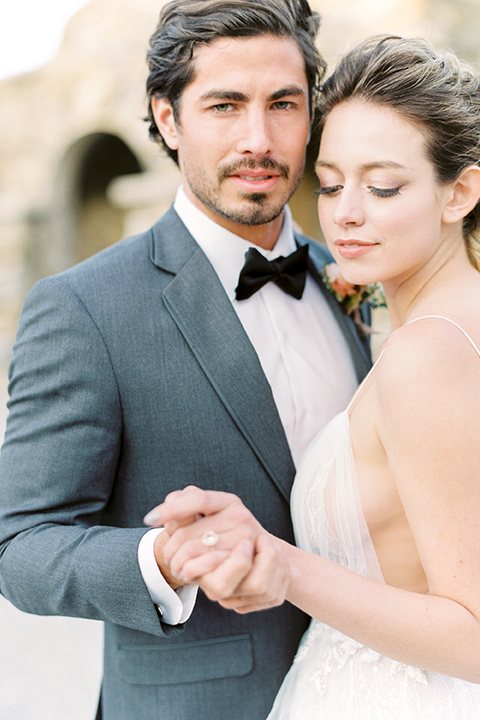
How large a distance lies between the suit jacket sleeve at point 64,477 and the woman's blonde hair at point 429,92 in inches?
37.4

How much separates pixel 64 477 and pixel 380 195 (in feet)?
3.51

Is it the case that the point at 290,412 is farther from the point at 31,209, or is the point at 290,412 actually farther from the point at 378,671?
the point at 31,209

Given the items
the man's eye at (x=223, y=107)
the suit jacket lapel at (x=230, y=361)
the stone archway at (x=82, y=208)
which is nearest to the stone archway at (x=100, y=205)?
the stone archway at (x=82, y=208)

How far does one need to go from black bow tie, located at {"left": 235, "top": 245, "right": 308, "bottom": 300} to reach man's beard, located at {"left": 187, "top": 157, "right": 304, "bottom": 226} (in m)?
0.11

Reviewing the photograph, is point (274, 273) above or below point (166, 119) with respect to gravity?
below

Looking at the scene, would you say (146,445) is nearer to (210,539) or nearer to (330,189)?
(210,539)

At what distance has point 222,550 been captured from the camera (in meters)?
1.21

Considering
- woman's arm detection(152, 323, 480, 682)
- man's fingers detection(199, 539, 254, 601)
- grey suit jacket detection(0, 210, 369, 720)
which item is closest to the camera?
man's fingers detection(199, 539, 254, 601)

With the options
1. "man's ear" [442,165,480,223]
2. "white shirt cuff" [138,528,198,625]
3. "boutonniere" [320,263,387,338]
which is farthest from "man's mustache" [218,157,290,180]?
"white shirt cuff" [138,528,198,625]

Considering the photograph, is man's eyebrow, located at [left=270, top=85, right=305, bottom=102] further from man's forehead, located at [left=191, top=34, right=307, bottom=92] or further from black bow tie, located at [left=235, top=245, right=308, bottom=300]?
black bow tie, located at [left=235, top=245, right=308, bottom=300]

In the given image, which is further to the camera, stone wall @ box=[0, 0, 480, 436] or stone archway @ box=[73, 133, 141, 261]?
stone archway @ box=[73, 133, 141, 261]

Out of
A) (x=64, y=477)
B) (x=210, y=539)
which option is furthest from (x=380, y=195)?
(x=64, y=477)

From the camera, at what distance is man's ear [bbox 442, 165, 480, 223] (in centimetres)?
175

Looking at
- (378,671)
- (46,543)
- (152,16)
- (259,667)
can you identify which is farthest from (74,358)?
(152,16)
